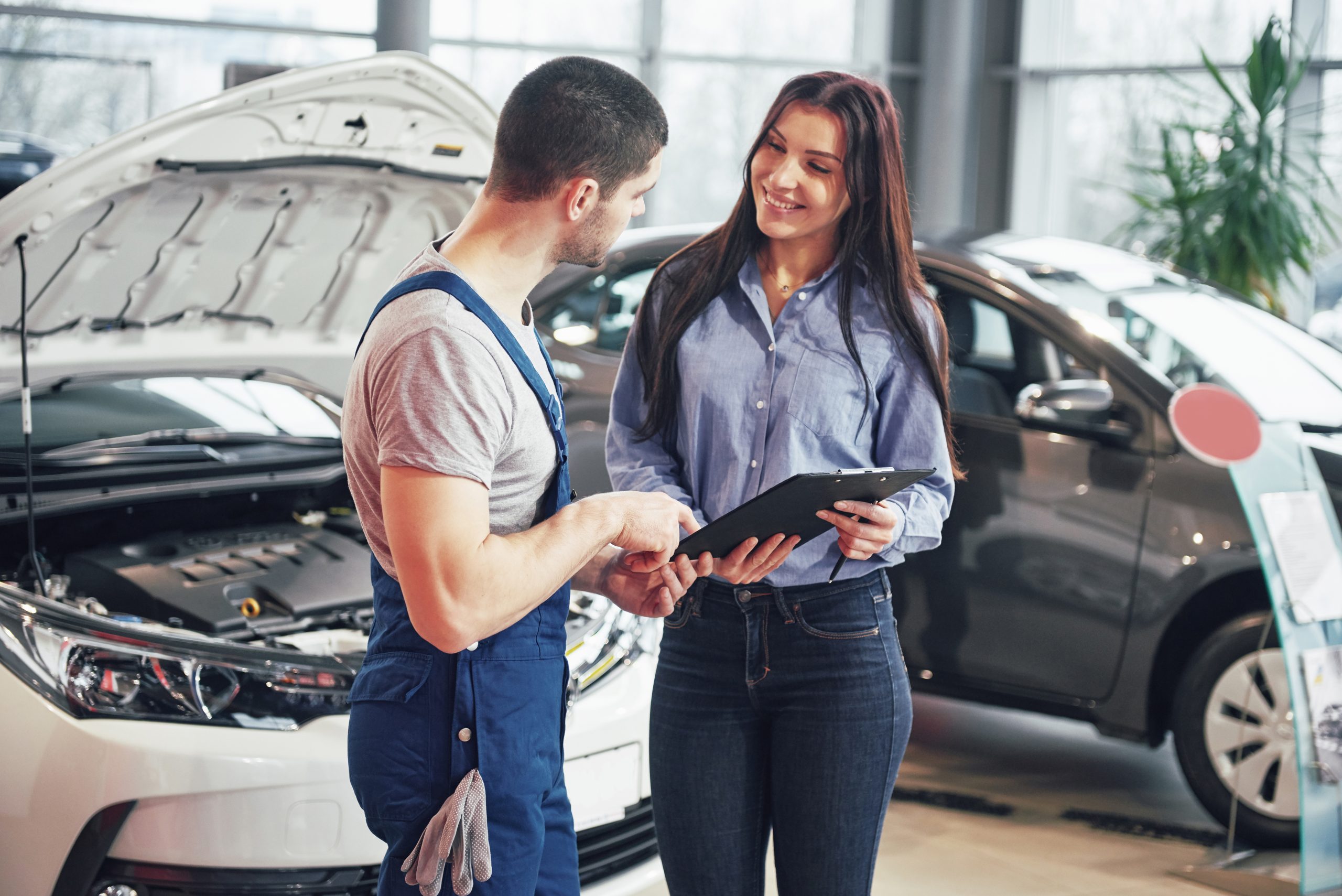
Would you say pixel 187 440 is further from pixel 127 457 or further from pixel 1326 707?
pixel 1326 707

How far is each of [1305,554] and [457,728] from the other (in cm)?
224

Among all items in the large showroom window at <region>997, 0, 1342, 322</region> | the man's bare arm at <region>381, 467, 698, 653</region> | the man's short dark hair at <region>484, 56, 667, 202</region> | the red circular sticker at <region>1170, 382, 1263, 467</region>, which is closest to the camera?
the man's bare arm at <region>381, 467, 698, 653</region>

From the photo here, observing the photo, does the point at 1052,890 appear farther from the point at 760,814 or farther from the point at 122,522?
the point at 122,522

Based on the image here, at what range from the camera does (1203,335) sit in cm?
354

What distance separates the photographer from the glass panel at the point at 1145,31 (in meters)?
8.26

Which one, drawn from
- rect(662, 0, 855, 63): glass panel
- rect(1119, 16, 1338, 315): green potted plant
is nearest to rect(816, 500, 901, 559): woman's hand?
rect(1119, 16, 1338, 315): green potted plant

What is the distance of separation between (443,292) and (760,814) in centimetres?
88

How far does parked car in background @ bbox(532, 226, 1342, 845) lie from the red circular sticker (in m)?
0.33

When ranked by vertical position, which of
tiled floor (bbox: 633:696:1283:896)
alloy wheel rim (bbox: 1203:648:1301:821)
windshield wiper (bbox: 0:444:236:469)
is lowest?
tiled floor (bbox: 633:696:1283:896)

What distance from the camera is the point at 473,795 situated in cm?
134

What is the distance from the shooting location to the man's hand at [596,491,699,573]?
4.68 ft

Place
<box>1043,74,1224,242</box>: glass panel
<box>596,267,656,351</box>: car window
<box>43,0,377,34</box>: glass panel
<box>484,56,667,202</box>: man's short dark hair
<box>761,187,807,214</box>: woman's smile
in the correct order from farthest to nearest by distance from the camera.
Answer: <box>1043,74,1224,242</box>: glass panel
<box>43,0,377,34</box>: glass panel
<box>596,267,656,351</box>: car window
<box>761,187,807,214</box>: woman's smile
<box>484,56,667,202</box>: man's short dark hair

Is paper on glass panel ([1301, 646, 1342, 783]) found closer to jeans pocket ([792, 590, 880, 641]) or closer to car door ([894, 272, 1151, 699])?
car door ([894, 272, 1151, 699])

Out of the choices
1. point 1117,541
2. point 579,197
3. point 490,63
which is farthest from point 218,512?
point 490,63
